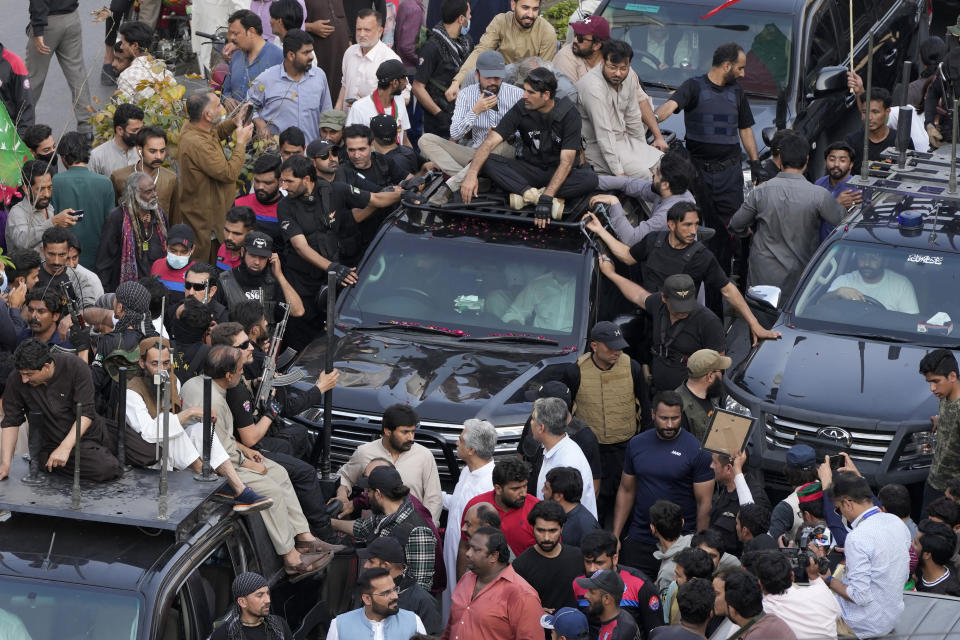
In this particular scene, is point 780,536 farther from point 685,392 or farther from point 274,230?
point 274,230

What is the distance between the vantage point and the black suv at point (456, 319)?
10.6 meters

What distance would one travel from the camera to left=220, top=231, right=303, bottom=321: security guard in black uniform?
11.5 m

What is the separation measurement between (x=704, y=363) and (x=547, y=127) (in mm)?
2523

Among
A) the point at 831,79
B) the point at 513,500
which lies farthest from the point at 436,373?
the point at 831,79

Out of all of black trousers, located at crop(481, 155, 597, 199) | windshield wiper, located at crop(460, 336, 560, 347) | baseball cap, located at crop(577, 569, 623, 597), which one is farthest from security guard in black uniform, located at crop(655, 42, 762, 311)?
baseball cap, located at crop(577, 569, 623, 597)

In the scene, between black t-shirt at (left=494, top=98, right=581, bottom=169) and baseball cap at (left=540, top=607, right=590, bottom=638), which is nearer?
baseball cap at (left=540, top=607, right=590, bottom=638)

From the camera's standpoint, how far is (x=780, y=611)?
796 centimetres

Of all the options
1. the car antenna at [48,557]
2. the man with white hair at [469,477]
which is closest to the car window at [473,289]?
the man with white hair at [469,477]

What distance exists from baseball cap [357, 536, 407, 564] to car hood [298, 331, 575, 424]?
2.45 meters

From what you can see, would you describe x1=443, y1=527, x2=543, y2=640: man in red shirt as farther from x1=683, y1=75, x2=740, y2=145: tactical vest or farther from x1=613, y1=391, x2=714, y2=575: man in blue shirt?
x1=683, y1=75, x2=740, y2=145: tactical vest

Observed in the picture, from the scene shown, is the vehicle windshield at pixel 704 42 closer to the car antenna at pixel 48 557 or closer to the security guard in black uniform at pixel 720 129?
the security guard in black uniform at pixel 720 129

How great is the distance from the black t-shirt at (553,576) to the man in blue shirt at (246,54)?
7363mm

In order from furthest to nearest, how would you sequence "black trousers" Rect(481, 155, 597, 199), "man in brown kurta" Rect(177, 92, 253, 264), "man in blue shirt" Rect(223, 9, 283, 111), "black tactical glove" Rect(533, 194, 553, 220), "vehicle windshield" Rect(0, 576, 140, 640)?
"man in blue shirt" Rect(223, 9, 283, 111), "man in brown kurta" Rect(177, 92, 253, 264), "black trousers" Rect(481, 155, 597, 199), "black tactical glove" Rect(533, 194, 553, 220), "vehicle windshield" Rect(0, 576, 140, 640)

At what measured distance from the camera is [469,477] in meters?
9.41
